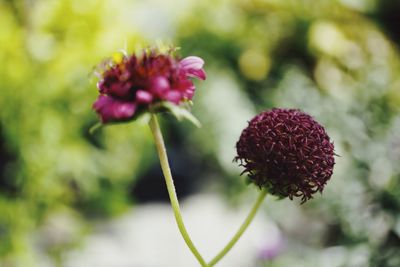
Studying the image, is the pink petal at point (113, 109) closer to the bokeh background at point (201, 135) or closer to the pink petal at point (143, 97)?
the pink petal at point (143, 97)

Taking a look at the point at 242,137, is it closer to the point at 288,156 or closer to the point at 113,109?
the point at 288,156

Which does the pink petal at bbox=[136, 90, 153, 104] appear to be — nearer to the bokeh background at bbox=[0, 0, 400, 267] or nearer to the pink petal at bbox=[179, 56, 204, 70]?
the pink petal at bbox=[179, 56, 204, 70]

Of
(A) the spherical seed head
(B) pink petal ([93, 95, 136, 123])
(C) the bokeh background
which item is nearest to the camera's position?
(B) pink petal ([93, 95, 136, 123])

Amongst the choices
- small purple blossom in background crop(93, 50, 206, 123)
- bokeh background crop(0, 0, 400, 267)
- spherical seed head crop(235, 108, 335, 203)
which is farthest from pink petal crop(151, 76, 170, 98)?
bokeh background crop(0, 0, 400, 267)

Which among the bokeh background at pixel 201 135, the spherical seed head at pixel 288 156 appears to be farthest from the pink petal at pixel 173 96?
the bokeh background at pixel 201 135

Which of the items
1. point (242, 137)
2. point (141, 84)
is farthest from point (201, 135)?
point (141, 84)
